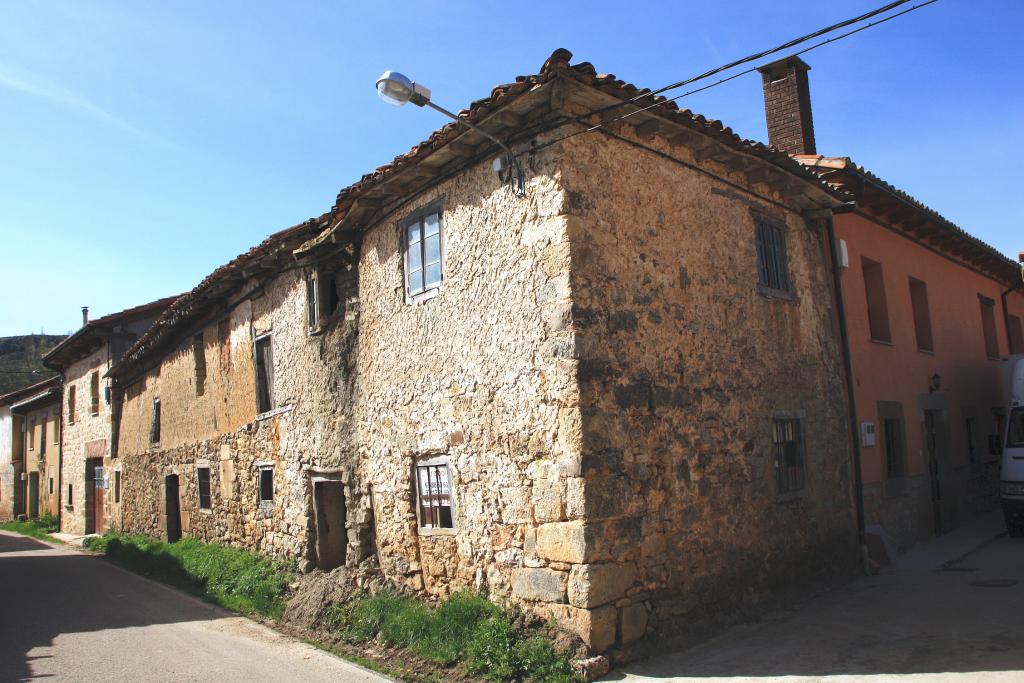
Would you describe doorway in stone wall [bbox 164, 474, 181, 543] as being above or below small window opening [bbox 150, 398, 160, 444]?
below

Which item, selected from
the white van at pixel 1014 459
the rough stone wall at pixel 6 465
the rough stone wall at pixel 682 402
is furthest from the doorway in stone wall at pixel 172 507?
the rough stone wall at pixel 6 465

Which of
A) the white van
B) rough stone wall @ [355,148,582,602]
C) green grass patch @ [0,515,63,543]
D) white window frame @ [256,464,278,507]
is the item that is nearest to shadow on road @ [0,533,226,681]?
white window frame @ [256,464,278,507]

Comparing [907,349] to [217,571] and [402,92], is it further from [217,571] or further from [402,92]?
[217,571]

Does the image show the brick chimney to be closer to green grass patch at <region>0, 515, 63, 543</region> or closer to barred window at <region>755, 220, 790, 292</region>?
barred window at <region>755, 220, 790, 292</region>

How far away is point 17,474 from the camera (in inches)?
1241

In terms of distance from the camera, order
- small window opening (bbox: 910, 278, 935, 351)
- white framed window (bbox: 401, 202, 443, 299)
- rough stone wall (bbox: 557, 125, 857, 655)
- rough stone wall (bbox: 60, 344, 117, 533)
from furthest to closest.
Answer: rough stone wall (bbox: 60, 344, 117, 533) < small window opening (bbox: 910, 278, 935, 351) < white framed window (bbox: 401, 202, 443, 299) < rough stone wall (bbox: 557, 125, 857, 655)

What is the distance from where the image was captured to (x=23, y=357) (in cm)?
4725

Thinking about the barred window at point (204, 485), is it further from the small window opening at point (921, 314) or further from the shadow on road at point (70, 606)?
the small window opening at point (921, 314)

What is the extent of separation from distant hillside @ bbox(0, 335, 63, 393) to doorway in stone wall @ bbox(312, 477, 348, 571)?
42103mm

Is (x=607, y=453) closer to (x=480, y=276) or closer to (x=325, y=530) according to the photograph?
(x=480, y=276)

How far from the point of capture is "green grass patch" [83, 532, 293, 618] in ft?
33.6

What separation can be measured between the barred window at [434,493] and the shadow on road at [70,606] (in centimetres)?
346

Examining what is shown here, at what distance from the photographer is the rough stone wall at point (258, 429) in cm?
998

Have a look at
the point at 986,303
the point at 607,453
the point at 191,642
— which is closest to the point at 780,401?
the point at 607,453
